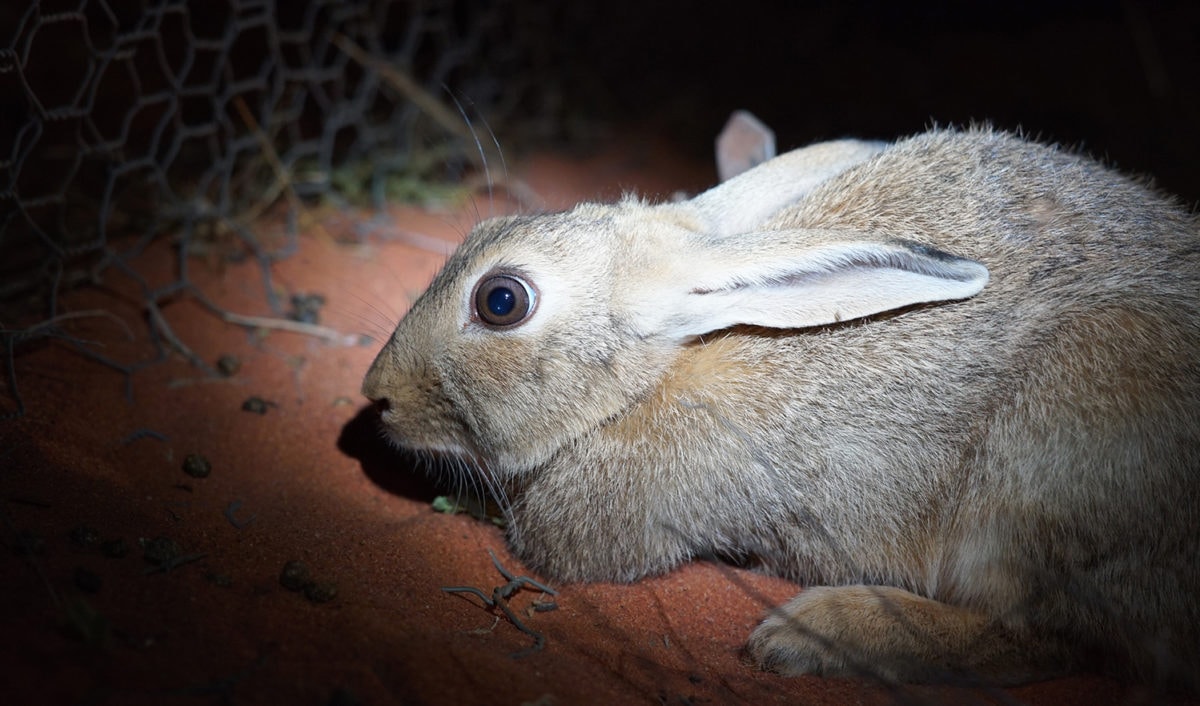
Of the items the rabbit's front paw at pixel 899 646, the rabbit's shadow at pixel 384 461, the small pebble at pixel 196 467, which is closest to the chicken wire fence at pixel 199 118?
the small pebble at pixel 196 467

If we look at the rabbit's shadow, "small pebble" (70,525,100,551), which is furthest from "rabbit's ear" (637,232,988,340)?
"small pebble" (70,525,100,551)

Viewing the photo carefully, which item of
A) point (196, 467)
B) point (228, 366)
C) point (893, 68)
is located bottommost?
point (196, 467)

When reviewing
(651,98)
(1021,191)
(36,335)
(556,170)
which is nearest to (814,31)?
(651,98)

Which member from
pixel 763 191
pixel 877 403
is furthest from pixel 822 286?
pixel 763 191

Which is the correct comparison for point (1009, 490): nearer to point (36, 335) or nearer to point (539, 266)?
point (539, 266)

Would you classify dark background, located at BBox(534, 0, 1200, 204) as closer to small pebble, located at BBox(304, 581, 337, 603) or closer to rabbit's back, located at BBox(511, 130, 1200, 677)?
rabbit's back, located at BBox(511, 130, 1200, 677)

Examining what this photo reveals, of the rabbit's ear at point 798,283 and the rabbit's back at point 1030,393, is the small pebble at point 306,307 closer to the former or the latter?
the rabbit's ear at point 798,283

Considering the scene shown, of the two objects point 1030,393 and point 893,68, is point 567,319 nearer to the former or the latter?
point 1030,393
